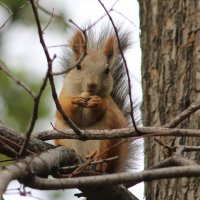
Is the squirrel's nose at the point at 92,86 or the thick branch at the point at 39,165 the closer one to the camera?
the thick branch at the point at 39,165

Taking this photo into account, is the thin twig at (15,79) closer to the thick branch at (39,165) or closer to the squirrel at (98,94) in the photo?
the thick branch at (39,165)

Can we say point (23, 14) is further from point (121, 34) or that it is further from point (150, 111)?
point (150, 111)

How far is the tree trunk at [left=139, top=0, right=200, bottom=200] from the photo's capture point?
2.79m

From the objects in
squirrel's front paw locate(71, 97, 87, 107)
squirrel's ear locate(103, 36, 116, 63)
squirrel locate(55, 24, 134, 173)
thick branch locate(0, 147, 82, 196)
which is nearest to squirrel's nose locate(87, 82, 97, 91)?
squirrel locate(55, 24, 134, 173)

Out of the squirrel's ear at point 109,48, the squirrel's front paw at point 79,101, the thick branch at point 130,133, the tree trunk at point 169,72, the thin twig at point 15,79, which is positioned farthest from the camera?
the squirrel's ear at point 109,48

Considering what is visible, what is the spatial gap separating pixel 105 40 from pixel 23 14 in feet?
4.11

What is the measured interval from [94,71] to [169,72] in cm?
86

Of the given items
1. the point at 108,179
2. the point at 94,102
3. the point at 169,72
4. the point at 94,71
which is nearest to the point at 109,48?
the point at 94,71

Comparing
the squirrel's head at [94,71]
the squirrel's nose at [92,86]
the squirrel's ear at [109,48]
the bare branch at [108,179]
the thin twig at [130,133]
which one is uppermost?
the squirrel's ear at [109,48]

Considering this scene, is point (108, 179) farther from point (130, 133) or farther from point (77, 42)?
point (77, 42)

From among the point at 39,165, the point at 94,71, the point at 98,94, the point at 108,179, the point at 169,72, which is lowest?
the point at 108,179

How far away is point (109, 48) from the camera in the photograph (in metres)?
3.87

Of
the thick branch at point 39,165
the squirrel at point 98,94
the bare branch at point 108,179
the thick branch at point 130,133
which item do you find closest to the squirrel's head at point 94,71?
the squirrel at point 98,94

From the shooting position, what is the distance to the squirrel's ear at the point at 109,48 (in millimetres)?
3854
